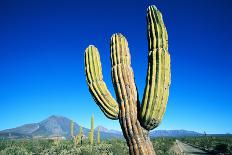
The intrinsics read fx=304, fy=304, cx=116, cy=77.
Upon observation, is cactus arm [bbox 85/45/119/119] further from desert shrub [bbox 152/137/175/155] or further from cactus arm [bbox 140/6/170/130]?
desert shrub [bbox 152/137/175/155]

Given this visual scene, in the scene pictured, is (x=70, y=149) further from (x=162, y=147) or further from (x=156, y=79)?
(x=156, y=79)

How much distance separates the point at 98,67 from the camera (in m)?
6.68

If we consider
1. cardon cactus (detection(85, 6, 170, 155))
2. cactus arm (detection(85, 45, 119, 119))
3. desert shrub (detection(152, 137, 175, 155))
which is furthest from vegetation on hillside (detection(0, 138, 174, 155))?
cardon cactus (detection(85, 6, 170, 155))

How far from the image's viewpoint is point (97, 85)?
6.45m

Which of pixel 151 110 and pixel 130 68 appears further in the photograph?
pixel 130 68

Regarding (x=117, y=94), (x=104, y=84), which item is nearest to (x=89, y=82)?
(x=104, y=84)

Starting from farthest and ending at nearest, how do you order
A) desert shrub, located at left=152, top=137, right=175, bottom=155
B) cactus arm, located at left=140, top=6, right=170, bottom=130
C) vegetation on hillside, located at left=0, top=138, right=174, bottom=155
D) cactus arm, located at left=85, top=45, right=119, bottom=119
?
desert shrub, located at left=152, top=137, right=175, bottom=155, vegetation on hillside, located at left=0, top=138, right=174, bottom=155, cactus arm, located at left=85, top=45, right=119, bottom=119, cactus arm, located at left=140, top=6, right=170, bottom=130

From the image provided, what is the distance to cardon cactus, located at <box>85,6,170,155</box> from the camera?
214 inches

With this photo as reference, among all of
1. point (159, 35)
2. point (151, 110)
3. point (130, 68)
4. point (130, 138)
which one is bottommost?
point (130, 138)

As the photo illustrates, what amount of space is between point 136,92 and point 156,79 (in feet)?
2.32

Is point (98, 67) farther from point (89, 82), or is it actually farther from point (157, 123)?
point (157, 123)

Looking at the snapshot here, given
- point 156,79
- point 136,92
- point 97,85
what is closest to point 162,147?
point 97,85

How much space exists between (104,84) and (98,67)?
419mm

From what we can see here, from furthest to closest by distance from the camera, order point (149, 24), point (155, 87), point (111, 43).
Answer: point (111, 43) → point (149, 24) → point (155, 87)
